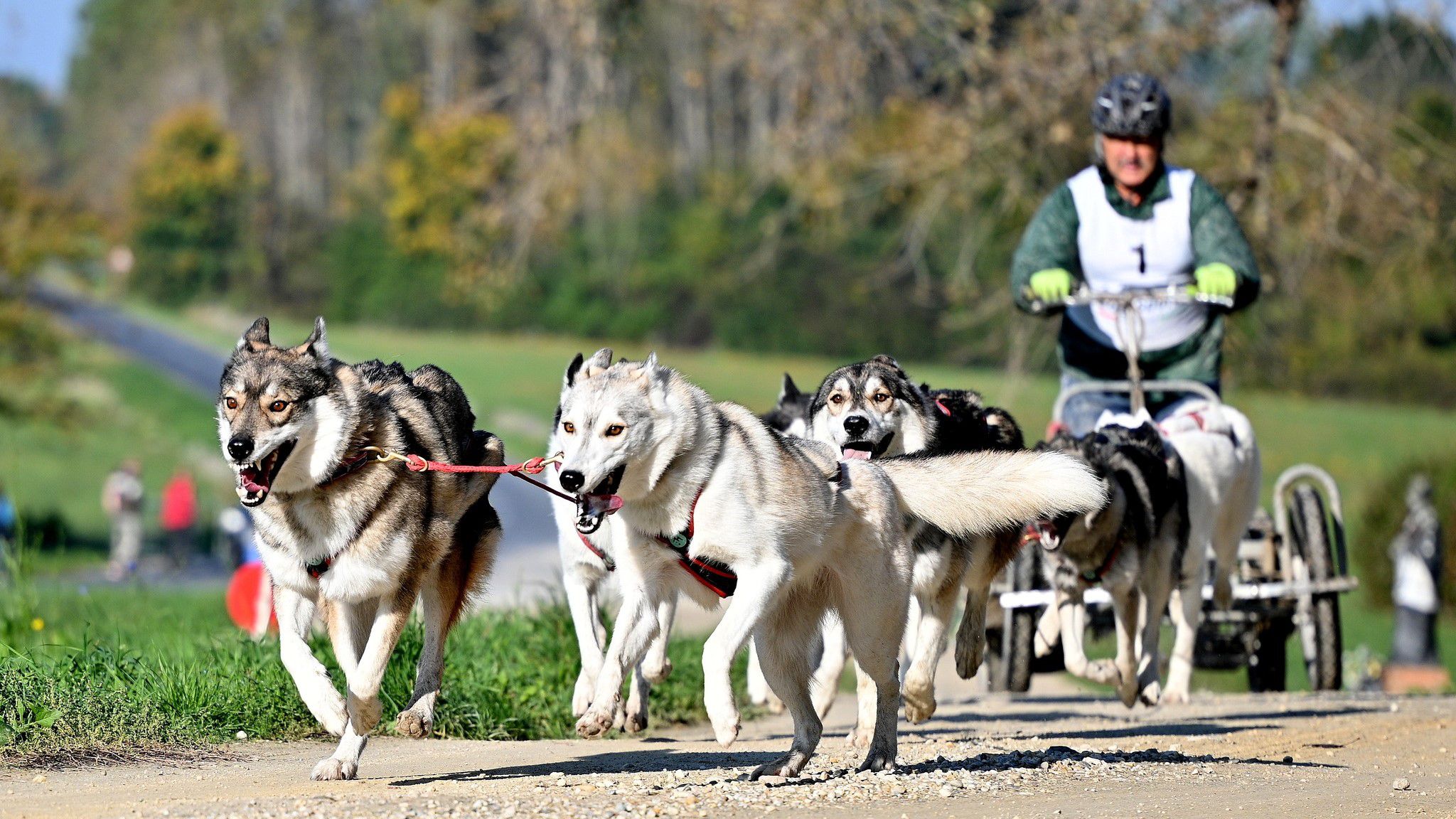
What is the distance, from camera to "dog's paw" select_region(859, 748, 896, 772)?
20.2ft

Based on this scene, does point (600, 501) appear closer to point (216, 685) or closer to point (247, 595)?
point (216, 685)

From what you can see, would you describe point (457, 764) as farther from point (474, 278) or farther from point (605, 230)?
point (605, 230)

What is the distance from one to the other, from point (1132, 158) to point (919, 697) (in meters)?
3.30

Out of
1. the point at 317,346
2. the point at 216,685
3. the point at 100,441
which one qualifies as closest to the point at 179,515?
the point at 100,441

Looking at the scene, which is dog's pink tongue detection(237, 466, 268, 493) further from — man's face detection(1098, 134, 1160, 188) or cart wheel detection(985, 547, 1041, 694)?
man's face detection(1098, 134, 1160, 188)

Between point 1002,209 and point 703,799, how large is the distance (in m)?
13.5

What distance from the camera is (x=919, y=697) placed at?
6.82 metres

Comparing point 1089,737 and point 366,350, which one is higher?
point 366,350

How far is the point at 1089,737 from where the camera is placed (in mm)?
8023

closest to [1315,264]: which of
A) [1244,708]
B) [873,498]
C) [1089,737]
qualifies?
[1244,708]

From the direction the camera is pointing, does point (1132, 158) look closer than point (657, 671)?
No

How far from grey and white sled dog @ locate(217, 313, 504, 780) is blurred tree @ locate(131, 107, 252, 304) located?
61237mm

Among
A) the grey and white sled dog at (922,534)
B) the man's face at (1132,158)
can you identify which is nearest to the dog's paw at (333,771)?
the grey and white sled dog at (922,534)

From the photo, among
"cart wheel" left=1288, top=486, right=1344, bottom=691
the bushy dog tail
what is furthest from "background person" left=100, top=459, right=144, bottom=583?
the bushy dog tail
